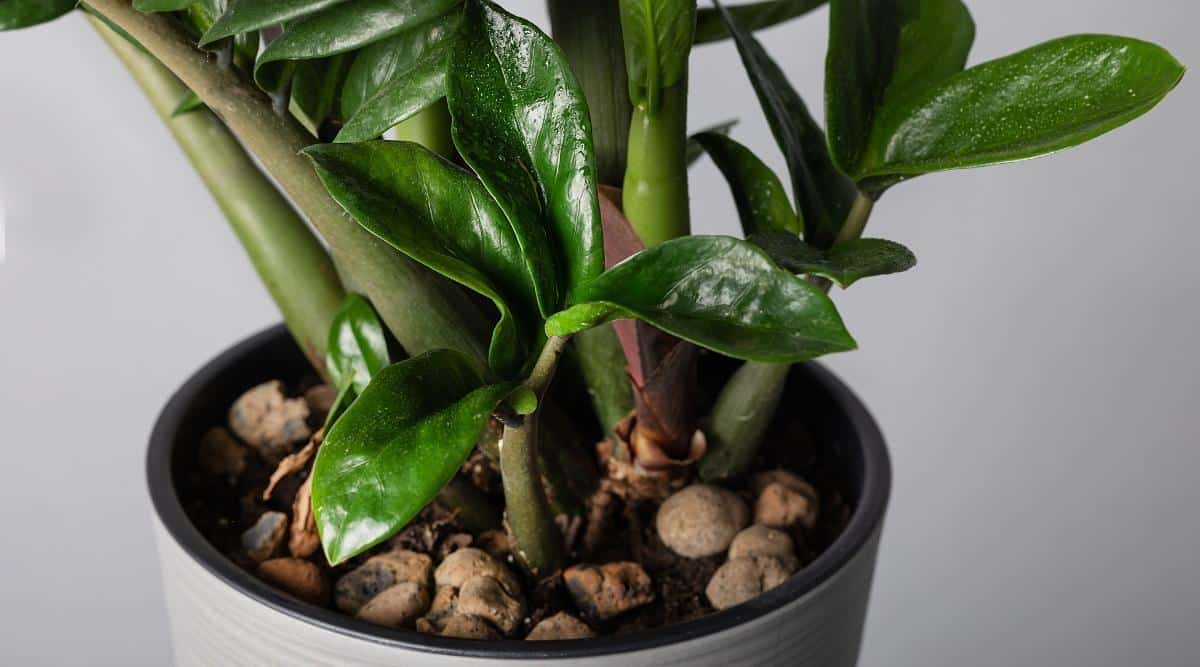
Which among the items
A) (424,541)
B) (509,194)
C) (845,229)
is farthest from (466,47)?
(424,541)

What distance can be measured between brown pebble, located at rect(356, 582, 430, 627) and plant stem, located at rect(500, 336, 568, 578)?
0.21ft

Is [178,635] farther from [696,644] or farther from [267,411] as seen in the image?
[696,644]

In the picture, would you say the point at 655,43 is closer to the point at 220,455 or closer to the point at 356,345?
the point at 356,345

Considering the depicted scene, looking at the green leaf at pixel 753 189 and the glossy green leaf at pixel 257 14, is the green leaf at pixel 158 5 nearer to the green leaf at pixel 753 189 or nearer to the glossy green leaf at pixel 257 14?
the glossy green leaf at pixel 257 14

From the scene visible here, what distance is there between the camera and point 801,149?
0.73 meters

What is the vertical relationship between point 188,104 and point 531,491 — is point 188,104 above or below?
above

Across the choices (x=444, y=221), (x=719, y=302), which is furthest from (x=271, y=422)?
(x=719, y=302)

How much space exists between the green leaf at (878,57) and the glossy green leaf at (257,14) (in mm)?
255

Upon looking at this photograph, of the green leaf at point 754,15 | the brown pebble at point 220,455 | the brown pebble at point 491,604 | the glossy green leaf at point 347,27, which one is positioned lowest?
the brown pebble at point 491,604

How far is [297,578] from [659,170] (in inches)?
11.9

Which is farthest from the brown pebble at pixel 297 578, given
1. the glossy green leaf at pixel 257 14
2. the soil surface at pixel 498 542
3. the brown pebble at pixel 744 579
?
the glossy green leaf at pixel 257 14

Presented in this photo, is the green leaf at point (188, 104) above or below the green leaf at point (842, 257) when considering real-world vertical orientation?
above

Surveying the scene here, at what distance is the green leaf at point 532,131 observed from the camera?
0.55 meters

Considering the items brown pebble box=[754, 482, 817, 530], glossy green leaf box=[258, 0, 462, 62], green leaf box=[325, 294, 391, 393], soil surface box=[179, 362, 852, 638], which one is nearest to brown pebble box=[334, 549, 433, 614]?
soil surface box=[179, 362, 852, 638]
